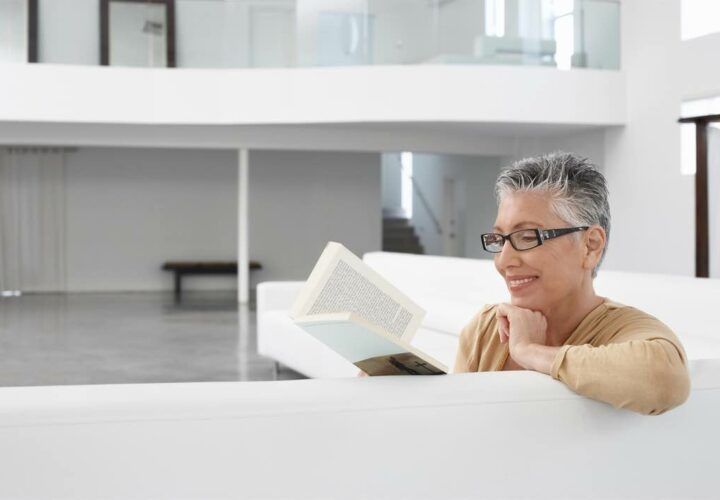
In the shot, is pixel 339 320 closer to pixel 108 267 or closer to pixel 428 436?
pixel 428 436

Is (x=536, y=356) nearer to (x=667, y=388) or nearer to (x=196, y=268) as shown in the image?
(x=667, y=388)

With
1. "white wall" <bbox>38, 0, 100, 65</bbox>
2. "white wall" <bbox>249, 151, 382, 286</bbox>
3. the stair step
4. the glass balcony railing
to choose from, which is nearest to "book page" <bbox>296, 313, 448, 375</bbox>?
the glass balcony railing

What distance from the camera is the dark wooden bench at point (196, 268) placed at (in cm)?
1591

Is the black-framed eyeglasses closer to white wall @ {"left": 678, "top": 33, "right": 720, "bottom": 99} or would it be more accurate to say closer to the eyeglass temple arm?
the eyeglass temple arm

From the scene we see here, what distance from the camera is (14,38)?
11.8 meters

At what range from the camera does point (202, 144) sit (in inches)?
512

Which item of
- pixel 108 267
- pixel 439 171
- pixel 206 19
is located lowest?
pixel 108 267

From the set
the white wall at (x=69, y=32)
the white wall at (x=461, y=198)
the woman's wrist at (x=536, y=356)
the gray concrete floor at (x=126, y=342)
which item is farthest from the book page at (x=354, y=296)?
the white wall at (x=461, y=198)

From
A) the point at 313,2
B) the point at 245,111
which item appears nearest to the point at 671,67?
the point at 313,2

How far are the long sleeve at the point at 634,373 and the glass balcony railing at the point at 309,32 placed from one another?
10224mm

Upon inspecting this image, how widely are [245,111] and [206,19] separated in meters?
1.27

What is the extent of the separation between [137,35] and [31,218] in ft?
16.0

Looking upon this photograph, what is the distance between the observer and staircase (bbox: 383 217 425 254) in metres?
18.7

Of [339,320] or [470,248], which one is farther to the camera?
[470,248]
